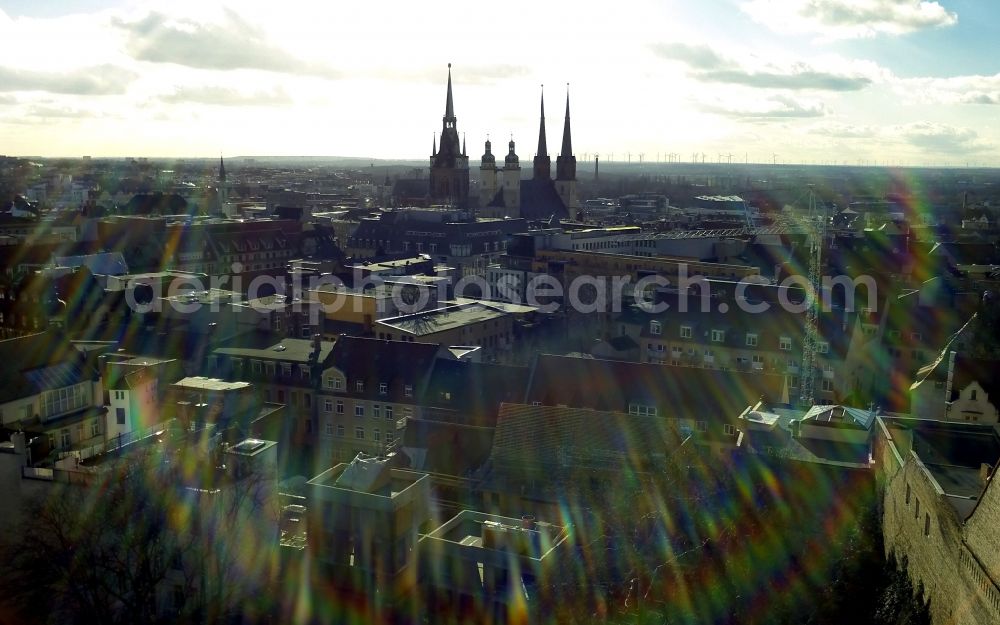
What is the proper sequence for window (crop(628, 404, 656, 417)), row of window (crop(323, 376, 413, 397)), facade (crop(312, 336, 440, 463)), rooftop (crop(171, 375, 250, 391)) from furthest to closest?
facade (crop(312, 336, 440, 463))
row of window (crop(323, 376, 413, 397))
rooftop (crop(171, 375, 250, 391))
window (crop(628, 404, 656, 417))

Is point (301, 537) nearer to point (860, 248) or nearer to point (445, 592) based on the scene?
point (445, 592)

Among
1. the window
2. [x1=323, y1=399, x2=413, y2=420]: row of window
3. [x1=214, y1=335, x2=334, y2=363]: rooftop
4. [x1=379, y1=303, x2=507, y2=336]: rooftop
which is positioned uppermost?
[x1=379, y1=303, x2=507, y2=336]: rooftop

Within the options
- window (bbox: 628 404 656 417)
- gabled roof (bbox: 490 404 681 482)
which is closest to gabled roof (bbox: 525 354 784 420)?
window (bbox: 628 404 656 417)

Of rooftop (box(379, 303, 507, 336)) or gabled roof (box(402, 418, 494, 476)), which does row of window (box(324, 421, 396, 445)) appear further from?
rooftop (box(379, 303, 507, 336))

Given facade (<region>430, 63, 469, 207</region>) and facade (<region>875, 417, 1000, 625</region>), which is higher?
facade (<region>430, 63, 469, 207</region>)

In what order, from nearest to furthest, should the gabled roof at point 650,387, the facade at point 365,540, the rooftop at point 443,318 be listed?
the facade at point 365,540 → the gabled roof at point 650,387 → the rooftop at point 443,318

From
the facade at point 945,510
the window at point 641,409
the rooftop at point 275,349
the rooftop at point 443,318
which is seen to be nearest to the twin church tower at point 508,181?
the rooftop at point 443,318

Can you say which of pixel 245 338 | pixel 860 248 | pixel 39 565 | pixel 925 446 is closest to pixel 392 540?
pixel 39 565

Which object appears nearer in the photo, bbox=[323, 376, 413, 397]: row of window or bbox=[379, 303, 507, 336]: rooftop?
bbox=[323, 376, 413, 397]: row of window

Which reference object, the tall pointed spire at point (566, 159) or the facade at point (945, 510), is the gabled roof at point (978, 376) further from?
the tall pointed spire at point (566, 159)
